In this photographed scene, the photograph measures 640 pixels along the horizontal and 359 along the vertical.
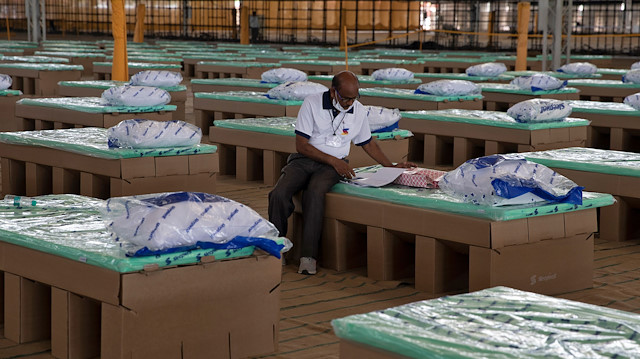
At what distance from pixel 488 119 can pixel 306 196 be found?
396 centimetres

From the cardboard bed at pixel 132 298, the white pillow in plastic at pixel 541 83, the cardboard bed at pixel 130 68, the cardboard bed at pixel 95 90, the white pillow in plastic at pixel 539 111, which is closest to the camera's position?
the cardboard bed at pixel 132 298

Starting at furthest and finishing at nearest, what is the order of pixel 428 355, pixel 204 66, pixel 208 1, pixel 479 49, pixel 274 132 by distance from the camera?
pixel 208 1 < pixel 479 49 < pixel 204 66 < pixel 274 132 < pixel 428 355

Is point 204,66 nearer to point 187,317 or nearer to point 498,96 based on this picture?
point 498,96

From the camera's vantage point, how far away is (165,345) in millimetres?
3963

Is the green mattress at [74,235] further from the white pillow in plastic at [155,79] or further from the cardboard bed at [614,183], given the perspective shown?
the white pillow in plastic at [155,79]

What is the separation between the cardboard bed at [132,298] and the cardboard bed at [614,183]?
3.35 m

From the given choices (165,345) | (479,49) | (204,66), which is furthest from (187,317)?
(479,49)

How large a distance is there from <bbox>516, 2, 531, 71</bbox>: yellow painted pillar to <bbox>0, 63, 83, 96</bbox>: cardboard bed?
8.63m

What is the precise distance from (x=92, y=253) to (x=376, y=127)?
475cm

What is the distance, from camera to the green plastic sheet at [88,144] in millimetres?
6855

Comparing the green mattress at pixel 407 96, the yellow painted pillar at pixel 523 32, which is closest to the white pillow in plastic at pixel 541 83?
the green mattress at pixel 407 96

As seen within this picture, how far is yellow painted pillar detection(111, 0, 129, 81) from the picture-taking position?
12992mm

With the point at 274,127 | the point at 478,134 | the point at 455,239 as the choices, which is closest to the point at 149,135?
the point at 274,127

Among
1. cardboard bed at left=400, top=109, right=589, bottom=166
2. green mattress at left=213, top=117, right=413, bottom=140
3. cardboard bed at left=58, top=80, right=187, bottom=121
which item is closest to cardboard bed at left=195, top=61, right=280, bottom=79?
cardboard bed at left=58, top=80, right=187, bottom=121
